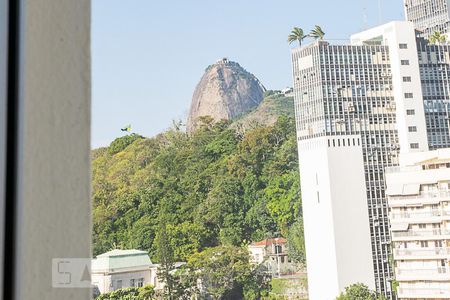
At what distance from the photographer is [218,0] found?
6031 mm

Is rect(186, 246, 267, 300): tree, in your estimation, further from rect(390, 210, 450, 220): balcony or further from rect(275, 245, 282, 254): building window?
rect(390, 210, 450, 220): balcony

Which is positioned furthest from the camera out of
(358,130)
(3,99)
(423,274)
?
(358,130)

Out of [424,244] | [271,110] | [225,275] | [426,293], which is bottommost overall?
[426,293]

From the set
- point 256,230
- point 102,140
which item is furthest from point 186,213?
point 102,140

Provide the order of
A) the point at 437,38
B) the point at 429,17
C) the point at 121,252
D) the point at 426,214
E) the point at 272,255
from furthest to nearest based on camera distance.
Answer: the point at 429,17, the point at 437,38, the point at 272,255, the point at 121,252, the point at 426,214

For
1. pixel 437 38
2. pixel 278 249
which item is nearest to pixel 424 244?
pixel 278 249

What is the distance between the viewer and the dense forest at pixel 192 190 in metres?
5.14

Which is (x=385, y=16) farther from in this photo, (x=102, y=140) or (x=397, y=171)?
(x=102, y=140)

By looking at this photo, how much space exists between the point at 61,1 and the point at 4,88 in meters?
0.04

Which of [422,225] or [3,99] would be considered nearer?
[3,99]

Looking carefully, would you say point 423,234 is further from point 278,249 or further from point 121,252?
point 121,252

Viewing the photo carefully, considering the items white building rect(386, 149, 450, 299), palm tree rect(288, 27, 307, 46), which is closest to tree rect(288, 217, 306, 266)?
white building rect(386, 149, 450, 299)

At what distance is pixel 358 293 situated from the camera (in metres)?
5.98

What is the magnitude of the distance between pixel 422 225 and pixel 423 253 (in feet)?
0.93
